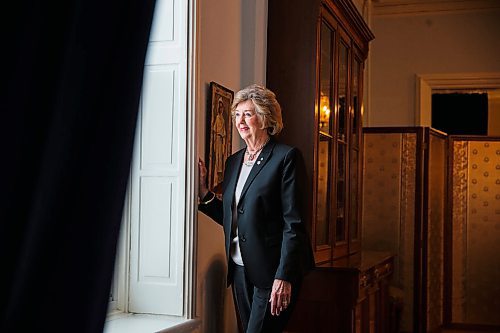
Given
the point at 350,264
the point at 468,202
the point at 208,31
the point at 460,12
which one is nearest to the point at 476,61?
the point at 460,12

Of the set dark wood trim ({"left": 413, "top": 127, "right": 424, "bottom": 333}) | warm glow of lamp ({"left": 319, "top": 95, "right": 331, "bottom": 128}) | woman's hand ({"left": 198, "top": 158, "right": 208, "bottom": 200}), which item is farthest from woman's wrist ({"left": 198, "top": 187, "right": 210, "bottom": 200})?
dark wood trim ({"left": 413, "top": 127, "right": 424, "bottom": 333})

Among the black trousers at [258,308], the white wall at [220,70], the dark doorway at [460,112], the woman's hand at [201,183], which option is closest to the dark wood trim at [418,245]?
the dark doorway at [460,112]

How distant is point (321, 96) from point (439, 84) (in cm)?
358

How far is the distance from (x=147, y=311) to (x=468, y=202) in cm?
418

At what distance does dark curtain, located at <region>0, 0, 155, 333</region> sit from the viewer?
1136 millimetres

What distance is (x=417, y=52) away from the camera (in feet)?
23.5

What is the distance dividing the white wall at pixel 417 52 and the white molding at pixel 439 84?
A: 5cm

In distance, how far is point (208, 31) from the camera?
3242 millimetres

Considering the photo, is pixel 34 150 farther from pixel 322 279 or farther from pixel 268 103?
pixel 322 279

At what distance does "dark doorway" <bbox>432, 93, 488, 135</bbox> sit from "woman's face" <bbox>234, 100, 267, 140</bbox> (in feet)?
16.4

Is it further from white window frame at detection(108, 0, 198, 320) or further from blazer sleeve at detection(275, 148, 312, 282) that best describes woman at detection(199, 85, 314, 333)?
white window frame at detection(108, 0, 198, 320)

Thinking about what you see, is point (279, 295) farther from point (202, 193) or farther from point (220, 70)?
point (220, 70)

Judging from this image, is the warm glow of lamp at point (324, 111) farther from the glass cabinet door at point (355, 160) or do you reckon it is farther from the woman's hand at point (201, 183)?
the woman's hand at point (201, 183)

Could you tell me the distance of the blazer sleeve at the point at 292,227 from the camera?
8.94ft
